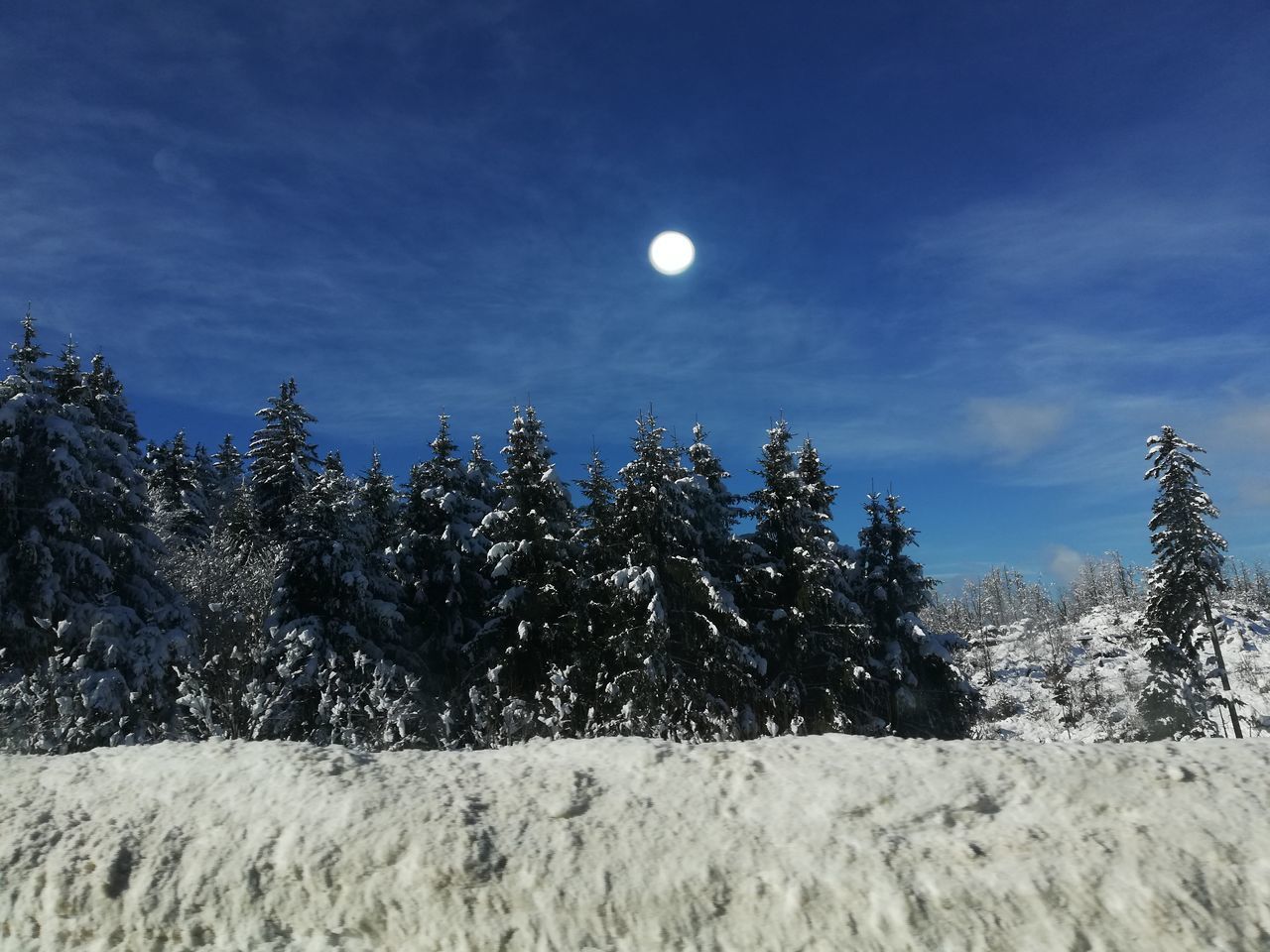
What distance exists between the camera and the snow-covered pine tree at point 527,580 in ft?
69.3

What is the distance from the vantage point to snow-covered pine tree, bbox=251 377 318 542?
32.8 m

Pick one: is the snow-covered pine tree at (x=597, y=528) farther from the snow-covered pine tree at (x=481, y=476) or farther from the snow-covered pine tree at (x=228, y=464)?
the snow-covered pine tree at (x=228, y=464)

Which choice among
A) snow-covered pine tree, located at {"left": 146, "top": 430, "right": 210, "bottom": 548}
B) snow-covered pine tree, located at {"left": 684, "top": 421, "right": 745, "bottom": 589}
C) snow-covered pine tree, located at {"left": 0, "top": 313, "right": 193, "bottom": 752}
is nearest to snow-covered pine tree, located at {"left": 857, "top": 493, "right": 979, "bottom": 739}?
snow-covered pine tree, located at {"left": 684, "top": 421, "right": 745, "bottom": 589}

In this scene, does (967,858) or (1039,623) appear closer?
(967,858)

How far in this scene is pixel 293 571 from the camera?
2184cm

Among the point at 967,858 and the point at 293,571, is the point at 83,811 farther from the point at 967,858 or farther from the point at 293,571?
the point at 293,571

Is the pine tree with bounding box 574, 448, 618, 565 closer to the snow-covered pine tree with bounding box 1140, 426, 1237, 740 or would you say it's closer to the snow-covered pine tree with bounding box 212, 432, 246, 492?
the snow-covered pine tree with bounding box 1140, 426, 1237, 740

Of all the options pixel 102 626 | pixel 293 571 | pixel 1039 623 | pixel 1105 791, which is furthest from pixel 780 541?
pixel 1039 623

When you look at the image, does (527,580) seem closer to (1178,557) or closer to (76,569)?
(76,569)

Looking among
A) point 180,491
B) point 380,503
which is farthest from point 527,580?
point 180,491

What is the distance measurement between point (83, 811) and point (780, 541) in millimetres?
20727

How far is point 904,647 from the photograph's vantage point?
25.4 m

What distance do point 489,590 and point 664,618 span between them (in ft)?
23.6

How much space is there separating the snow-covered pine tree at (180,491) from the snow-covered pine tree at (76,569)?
1693cm
